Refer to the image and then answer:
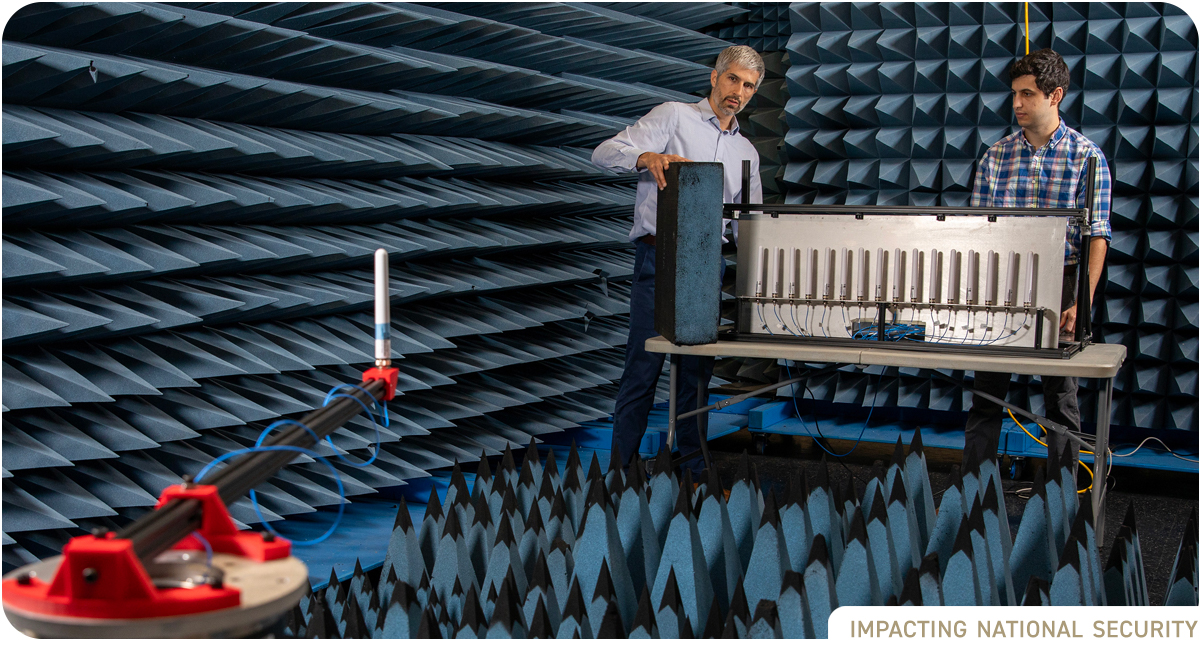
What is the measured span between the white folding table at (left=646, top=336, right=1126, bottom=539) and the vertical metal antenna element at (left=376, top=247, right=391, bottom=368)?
55.4 inches

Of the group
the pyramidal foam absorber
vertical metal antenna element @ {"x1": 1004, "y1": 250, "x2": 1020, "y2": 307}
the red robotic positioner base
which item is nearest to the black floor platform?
the pyramidal foam absorber

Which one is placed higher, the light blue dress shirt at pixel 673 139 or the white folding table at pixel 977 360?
the light blue dress shirt at pixel 673 139

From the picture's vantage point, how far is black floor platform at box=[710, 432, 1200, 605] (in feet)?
9.52

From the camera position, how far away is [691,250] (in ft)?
8.25

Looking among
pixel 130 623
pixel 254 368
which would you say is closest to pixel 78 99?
pixel 254 368

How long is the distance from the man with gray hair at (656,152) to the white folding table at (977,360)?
0.58 meters

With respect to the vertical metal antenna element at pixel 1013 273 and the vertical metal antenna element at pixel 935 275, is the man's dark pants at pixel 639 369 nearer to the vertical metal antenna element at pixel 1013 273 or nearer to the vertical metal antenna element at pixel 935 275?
the vertical metal antenna element at pixel 935 275

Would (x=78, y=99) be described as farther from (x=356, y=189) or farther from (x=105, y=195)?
(x=356, y=189)

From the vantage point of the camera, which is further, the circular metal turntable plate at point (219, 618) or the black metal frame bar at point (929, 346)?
the black metal frame bar at point (929, 346)

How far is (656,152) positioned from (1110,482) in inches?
81.2

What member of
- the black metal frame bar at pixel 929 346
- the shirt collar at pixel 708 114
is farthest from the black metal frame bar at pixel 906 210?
the shirt collar at pixel 708 114

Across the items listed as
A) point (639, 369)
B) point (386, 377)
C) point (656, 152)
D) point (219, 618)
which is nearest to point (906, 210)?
point (656, 152)

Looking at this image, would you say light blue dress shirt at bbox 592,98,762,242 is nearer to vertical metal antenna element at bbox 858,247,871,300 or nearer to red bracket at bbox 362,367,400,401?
vertical metal antenna element at bbox 858,247,871,300

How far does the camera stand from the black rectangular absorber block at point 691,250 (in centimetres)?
248
